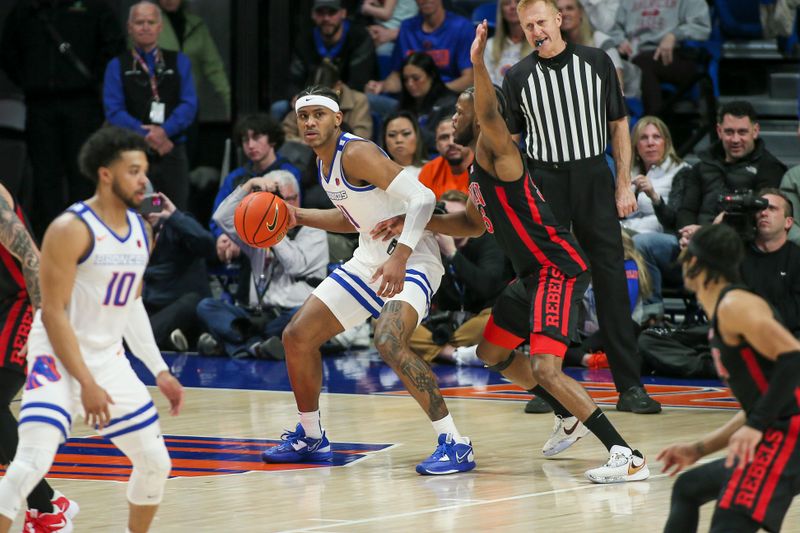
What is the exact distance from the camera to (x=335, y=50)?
1259 cm

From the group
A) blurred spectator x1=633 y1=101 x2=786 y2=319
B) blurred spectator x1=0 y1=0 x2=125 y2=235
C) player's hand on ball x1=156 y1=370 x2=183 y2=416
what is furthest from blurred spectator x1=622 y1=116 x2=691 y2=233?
player's hand on ball x1=156 y1=370 x2=183 y2=416

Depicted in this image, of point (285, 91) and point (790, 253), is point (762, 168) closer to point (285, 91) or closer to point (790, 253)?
point (790, 253)

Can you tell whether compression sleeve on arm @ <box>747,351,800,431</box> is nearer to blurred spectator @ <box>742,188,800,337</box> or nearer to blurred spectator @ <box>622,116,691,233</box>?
blurred spectator @ <box>742,188,800,337</box>

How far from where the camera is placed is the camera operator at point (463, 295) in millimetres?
10289

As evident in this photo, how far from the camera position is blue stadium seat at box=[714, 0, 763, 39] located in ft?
41.4

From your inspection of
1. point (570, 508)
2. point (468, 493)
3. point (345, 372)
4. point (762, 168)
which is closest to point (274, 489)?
point (468, 493)

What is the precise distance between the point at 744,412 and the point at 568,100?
12.6ft

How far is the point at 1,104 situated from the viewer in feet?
44.5

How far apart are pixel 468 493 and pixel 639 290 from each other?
433 cm

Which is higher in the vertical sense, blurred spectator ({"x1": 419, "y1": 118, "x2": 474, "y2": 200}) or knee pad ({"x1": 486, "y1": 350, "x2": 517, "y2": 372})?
blurred spectator ({"x1": 419, "y1": 118, "x2": 474, "y2": 200})

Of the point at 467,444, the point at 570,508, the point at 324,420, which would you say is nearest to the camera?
the point at 570,508

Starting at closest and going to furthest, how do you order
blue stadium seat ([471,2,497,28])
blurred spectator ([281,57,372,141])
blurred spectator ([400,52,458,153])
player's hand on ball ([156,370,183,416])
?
player's hand on ball ([156,370,183,416]), blurred spectator ([400,52,458,153]), blurred spectator ([281,57,372,141]), blue stadium seat ([471,2,497,28])

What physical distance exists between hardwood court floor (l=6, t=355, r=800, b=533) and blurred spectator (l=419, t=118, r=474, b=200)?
67.1 inches

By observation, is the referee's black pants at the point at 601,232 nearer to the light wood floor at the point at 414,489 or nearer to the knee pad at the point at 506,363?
the light wood floor at the point at 414,489
